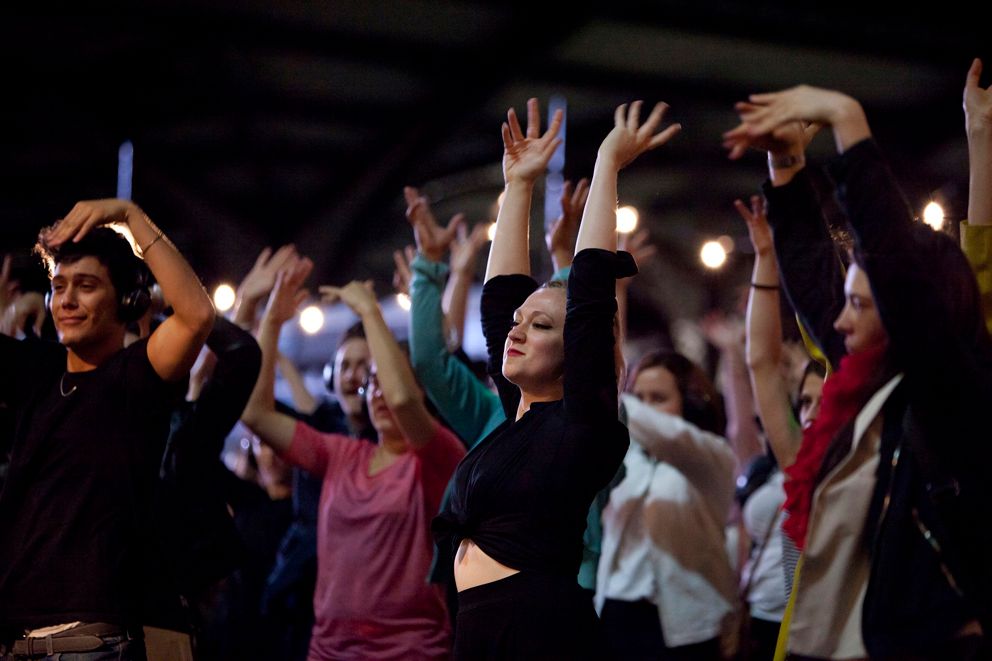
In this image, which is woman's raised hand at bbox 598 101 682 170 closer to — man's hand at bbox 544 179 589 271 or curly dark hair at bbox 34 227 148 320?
man's hand at bbox 544 179 589 271

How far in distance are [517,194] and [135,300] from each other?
3.22 ft

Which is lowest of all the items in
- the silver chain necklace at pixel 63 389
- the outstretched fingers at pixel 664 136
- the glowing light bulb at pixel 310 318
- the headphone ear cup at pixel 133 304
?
the silver chain necklace at pixel 63 389

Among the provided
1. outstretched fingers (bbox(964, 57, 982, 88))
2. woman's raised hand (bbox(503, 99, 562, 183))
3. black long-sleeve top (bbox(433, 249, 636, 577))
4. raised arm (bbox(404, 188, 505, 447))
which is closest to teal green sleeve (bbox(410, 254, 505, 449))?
raised arm (bbox(404, 188, 505, 447))

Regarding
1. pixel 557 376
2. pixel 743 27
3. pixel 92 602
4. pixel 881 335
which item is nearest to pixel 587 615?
pixel 557 376

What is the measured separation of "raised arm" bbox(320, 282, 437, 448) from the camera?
3.29m

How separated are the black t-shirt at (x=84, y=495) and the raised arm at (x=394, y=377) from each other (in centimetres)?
81

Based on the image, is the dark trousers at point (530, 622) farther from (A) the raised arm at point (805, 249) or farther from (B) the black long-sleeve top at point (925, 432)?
(A) the raised arm at point (805, 249)

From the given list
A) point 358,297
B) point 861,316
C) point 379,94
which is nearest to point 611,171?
point 861,316

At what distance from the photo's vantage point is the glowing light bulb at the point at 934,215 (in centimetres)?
249

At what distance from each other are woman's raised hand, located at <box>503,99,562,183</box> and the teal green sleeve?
0.75m

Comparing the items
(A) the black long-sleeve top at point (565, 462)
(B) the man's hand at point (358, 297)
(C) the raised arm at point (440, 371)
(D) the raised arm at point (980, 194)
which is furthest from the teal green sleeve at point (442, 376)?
(D) the raised arm at point (980, 194)

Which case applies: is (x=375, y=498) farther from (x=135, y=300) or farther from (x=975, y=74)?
(x=975, y=74)

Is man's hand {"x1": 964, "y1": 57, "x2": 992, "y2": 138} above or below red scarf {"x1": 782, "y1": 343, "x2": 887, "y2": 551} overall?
above

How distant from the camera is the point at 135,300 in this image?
2.72 m
